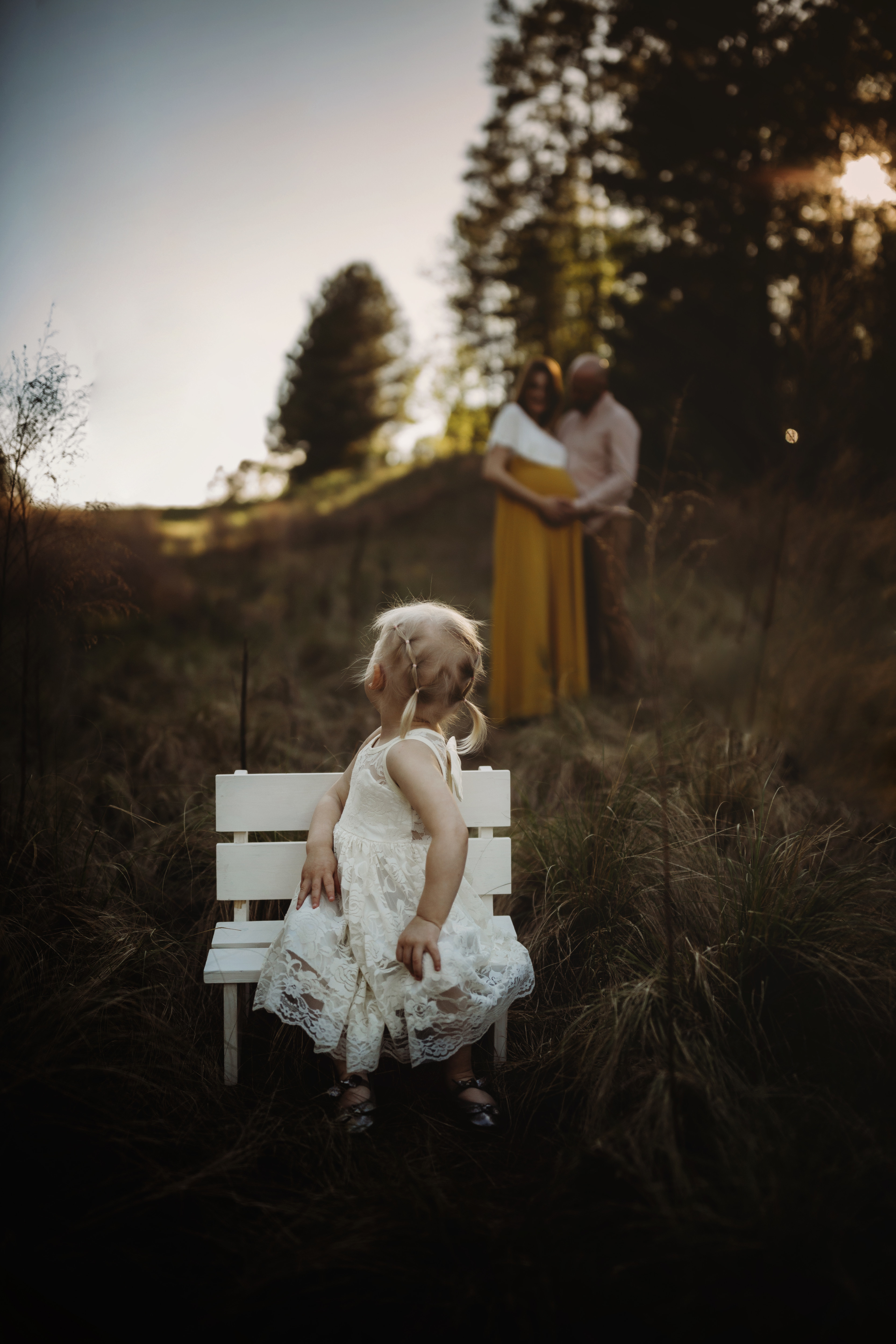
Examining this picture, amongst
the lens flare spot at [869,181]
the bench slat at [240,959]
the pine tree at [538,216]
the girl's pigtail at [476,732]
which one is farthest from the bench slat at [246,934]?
the pine tree at [538,216]

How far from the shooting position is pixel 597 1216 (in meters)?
1.44

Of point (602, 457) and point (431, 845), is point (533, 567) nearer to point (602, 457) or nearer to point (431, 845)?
point (602, 457)

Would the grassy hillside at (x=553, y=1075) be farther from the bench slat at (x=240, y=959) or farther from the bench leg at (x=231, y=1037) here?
the bench slat at (x=240, y=959)

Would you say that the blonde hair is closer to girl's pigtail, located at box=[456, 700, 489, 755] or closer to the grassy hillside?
girl's pigtail, located at box=[456, 700, 489, 755]

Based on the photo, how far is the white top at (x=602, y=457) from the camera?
4.62 meters

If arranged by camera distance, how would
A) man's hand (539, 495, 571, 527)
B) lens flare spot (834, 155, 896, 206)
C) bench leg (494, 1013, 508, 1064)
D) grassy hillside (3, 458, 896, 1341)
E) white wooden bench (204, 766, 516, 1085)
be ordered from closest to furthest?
grassy hillside (3, 458, 896, 1341) → bench leg (494, 1013, 508, 1064) → white wooden bench (204, 766, 516, 1085) → lens flare spot (834, 155, 896, 206) → man's hand (539, 495, 571, 527)

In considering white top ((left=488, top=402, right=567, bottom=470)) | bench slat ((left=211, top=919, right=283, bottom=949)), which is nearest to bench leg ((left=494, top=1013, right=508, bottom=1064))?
bench slat ((left=211, top=919, right=283, bottom=949))

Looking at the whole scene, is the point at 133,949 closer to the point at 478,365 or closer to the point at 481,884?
the point at 481,884

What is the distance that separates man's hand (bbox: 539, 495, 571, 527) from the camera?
4.65 meters

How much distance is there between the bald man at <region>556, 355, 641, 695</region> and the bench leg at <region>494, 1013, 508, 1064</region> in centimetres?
284

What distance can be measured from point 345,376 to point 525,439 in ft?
50.2

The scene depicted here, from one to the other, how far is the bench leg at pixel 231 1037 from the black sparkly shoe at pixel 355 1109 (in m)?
0.24

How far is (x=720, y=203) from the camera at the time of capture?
8.48 m

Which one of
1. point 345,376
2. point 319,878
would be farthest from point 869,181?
point 345,376
